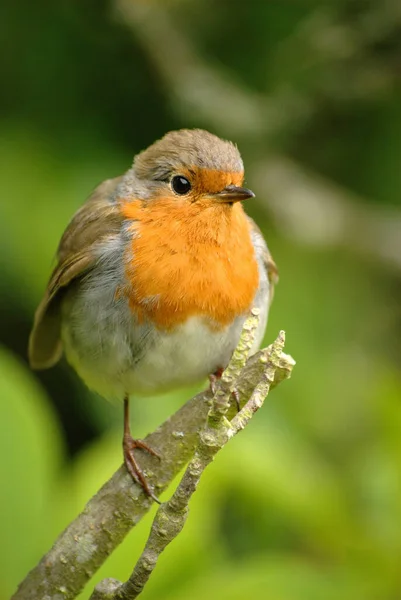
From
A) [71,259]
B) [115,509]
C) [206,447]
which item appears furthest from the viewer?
[71,259]

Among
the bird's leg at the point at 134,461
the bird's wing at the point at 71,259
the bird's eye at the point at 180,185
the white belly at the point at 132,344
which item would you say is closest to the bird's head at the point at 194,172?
the bird's eye at the point at 180,185

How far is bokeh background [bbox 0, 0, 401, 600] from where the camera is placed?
13.6 feet

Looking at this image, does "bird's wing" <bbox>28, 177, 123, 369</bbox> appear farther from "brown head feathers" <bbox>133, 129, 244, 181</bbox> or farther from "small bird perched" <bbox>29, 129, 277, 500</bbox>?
"brown head feathers" <bbox>133, 129, 244, 181</bbox>

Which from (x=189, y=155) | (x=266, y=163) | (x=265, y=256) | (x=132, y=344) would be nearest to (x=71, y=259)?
(x=132, y=344)

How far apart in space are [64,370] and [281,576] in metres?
2.22

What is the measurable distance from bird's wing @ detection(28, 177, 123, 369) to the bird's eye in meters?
0.23

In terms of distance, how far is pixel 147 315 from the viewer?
3131mm

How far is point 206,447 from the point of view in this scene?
6.66ft

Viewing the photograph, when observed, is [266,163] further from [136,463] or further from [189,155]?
[136,463]

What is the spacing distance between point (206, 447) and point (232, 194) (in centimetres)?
130

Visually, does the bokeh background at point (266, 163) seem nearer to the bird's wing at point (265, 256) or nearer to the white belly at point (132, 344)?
the white belly at point (132, 344)

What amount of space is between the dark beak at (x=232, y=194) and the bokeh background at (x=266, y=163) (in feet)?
2.82

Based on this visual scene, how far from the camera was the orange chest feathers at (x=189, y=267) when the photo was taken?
313 centimetres

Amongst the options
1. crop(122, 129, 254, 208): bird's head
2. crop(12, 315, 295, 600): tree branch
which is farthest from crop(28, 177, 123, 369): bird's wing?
crop(12, 315, 295, 600): tree branch
